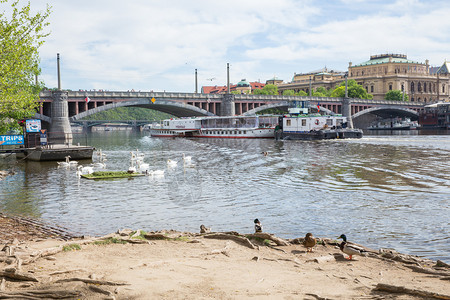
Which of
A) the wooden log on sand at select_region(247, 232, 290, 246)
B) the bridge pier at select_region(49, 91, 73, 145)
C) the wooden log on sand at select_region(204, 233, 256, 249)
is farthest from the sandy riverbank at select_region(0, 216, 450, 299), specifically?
the bridge pier at select_region(49, 91, 73, 145)

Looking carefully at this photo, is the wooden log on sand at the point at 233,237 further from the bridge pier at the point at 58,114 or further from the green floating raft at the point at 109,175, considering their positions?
the bridge pier at the point at 58,114

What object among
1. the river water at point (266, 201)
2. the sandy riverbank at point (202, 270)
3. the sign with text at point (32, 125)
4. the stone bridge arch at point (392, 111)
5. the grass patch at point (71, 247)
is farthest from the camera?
the stone bridge arch at point (392, 111)

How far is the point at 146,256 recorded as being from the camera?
1296 cm

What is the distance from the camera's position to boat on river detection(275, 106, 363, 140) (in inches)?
3199

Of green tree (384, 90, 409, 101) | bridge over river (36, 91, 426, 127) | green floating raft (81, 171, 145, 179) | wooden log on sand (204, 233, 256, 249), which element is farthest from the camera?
green tree (384, 90, 409, 101)

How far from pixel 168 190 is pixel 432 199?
14.5 metres

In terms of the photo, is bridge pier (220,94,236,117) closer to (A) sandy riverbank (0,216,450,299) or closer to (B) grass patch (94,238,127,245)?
(A) sandy riverbank (0,216,450,299)

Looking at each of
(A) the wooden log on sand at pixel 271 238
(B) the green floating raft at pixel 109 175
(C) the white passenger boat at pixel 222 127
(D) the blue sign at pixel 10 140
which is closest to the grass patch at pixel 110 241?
(A) the wooden log on sand at pixel 271 238

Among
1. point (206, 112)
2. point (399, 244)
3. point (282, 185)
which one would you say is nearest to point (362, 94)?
point (206, 112)

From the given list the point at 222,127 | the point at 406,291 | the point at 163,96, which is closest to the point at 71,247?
the point at 406,291

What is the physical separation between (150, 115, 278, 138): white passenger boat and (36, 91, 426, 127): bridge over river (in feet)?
8.76

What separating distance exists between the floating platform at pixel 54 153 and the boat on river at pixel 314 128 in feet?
147

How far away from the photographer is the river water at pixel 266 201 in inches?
696

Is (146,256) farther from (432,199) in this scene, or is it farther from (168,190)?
(432,199)
